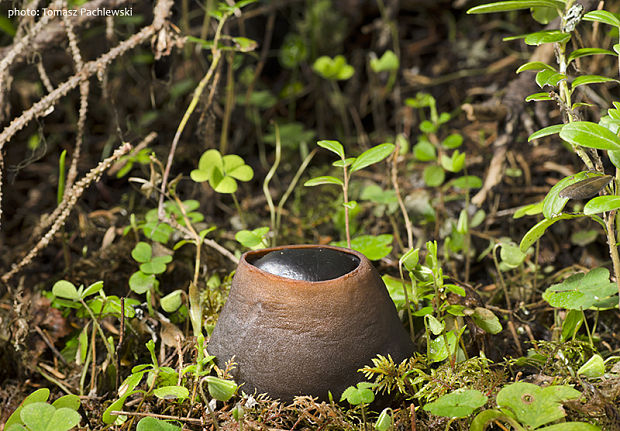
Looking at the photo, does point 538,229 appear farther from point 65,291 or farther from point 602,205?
point 65,291

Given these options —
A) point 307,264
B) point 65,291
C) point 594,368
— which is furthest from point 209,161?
point 594,368

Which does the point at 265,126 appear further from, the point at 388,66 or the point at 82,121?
the point at 82,121

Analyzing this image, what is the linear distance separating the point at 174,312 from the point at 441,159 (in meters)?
1.18

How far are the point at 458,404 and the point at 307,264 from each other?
0.47m

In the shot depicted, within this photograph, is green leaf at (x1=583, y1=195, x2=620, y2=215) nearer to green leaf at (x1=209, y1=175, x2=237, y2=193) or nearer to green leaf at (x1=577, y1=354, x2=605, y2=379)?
green leaf at (x1=577, y1=354, x2=605, y2=379)

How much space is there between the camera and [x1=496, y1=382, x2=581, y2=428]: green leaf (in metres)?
1.17

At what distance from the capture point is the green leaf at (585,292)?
57.7 inches

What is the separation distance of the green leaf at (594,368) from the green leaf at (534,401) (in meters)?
0.18

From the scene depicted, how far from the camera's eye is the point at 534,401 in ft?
3.93

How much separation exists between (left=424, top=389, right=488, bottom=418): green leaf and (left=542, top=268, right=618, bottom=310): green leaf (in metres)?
0.40

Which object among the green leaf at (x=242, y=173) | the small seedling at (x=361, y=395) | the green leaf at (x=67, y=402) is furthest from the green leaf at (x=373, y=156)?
the green leaf at (x=67, y=402)

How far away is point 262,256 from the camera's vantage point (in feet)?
4.99

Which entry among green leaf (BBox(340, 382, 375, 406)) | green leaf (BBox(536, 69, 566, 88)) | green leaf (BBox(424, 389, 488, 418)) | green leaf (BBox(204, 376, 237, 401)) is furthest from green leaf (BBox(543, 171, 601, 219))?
green leaf (BBox(204, 376, 237, 401))

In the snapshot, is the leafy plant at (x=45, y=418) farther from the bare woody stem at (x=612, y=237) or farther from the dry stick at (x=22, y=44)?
the bare woody stem at (x=612, y=237)
